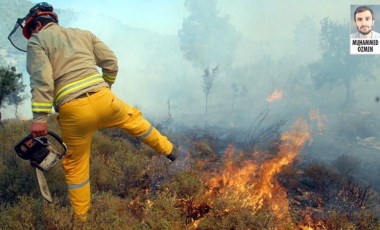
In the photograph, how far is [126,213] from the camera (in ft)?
11.9

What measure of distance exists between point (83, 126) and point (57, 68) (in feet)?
2.16

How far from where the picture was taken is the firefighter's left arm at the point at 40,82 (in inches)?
112

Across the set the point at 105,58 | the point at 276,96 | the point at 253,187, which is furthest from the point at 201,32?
the point at 105,58

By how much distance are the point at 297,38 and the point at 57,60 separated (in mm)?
62257

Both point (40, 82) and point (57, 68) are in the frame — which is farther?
point (57, 68)

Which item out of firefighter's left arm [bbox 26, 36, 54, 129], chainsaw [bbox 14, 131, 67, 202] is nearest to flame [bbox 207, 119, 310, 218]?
chainsaw [bbox 14, 131, 67, 202]

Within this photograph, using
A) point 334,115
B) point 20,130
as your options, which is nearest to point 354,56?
point 334,115

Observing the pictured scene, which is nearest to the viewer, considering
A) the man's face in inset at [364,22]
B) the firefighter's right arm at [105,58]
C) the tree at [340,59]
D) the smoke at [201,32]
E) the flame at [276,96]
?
the firefighter's right arm at [105,58]

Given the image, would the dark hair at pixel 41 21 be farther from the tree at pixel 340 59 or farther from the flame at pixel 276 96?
the flame at pixel 276 96

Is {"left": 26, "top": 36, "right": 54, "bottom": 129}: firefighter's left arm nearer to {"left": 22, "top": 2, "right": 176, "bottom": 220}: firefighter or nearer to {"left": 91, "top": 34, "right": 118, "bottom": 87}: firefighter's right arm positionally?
{"left": 22, "top": 2, "right": 176, "bottom": 220}: firefighter

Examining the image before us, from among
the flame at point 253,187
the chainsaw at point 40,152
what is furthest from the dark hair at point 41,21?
the flame at point 253,187

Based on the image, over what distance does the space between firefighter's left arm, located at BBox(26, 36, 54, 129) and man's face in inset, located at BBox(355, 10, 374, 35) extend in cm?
1067

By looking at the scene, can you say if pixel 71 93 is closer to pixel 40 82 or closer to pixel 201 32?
pixel 40 82

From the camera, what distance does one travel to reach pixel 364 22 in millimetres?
10836
